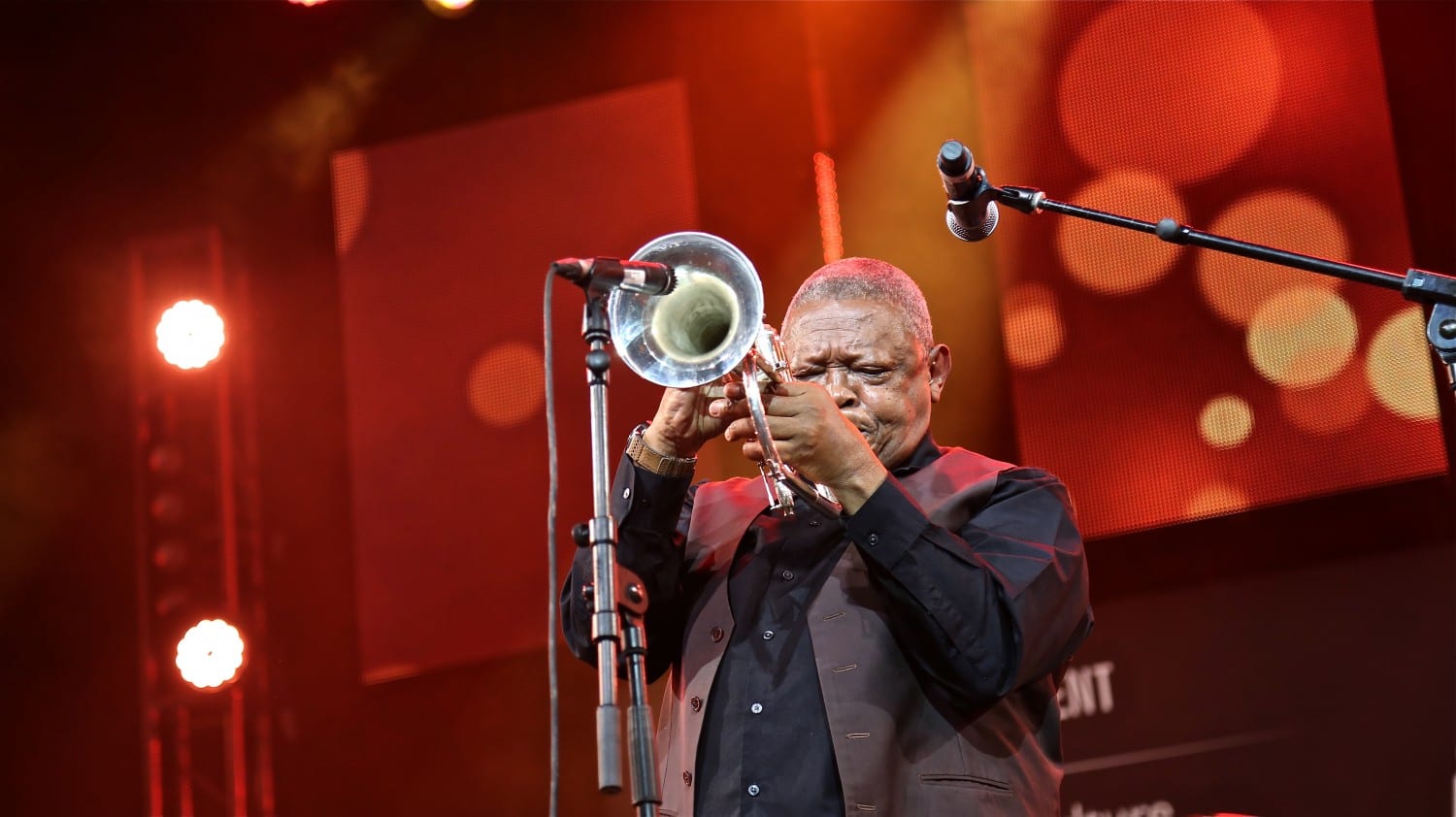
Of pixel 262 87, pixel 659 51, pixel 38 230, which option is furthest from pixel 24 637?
pixel 659 51

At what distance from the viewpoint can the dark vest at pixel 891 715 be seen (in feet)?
7.92

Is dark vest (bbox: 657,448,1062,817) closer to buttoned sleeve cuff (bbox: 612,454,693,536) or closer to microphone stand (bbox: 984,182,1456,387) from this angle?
buttoned sleeve cuff (bbox: 612,454,693,536)

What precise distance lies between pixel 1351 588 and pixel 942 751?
7.26 feet

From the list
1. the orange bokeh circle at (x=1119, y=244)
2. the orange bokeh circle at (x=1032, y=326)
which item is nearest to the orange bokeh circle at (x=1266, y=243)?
the orange bokeh circle at (x=1119, y=244)

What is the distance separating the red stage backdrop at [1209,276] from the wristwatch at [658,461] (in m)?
2.12

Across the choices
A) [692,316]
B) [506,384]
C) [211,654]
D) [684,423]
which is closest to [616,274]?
Answer: [692,316]

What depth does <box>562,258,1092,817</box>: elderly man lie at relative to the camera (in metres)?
2.39

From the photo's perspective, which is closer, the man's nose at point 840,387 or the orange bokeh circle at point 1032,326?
the man's nose at point 840,387

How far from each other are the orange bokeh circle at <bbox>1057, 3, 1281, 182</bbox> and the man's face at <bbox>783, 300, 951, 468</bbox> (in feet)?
6.60

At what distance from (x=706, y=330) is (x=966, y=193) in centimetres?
51

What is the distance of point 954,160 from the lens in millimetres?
2477

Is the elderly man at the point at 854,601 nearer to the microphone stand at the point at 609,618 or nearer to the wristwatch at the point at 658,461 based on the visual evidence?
the wristwatch at the point at 658,461

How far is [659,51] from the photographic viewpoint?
5172mm

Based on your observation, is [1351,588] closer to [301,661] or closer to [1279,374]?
[1279,374]
